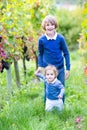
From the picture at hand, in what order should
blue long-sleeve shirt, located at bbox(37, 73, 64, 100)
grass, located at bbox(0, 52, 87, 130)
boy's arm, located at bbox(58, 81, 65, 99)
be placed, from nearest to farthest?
1. grass, located at bbox(0, 52, 87, 130)
2. boy's arm, located at bbox(58, 81, 65, 99)
3. blue long-sleeve shirt, located at bbox(37, 73, 64, 100)

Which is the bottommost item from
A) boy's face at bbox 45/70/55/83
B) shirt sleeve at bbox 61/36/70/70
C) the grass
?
the grass

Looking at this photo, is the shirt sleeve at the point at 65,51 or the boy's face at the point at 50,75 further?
the shirt sleeve at the point at 65,51

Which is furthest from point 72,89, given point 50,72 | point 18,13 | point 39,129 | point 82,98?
point 39,129

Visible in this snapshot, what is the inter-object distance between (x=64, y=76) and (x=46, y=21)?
0.84 metres

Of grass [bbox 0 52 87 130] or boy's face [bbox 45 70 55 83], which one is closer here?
grass [bbox 0 52 87 130]

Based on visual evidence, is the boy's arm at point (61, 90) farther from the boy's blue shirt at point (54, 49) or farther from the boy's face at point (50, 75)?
the boy's blue shirt at point (54, 49)

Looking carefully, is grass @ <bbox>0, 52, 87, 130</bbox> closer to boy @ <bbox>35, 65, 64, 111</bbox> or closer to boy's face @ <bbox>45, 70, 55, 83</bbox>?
boy @ <bbox>35, 65, 64, 111</bbox>

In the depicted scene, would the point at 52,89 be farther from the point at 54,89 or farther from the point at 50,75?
the point at 50,75

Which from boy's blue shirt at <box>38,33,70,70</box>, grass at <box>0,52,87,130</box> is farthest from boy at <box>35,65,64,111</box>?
boy's blue shirt at <box>38,33,70,70</box>

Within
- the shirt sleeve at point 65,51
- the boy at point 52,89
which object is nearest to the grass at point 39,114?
the boy at point 52,89

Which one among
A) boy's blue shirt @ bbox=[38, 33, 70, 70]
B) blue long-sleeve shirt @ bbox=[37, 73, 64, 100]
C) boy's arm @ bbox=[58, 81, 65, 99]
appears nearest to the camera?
boy's arm @ bbox=[58, 81, 65, 99]

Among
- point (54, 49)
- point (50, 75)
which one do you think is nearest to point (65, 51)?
point (54, 49)

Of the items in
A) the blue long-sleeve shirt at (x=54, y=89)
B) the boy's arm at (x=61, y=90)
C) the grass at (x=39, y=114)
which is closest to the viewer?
the grass at (x=39, y=114)

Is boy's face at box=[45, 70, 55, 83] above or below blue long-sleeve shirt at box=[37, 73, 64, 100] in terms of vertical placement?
above
